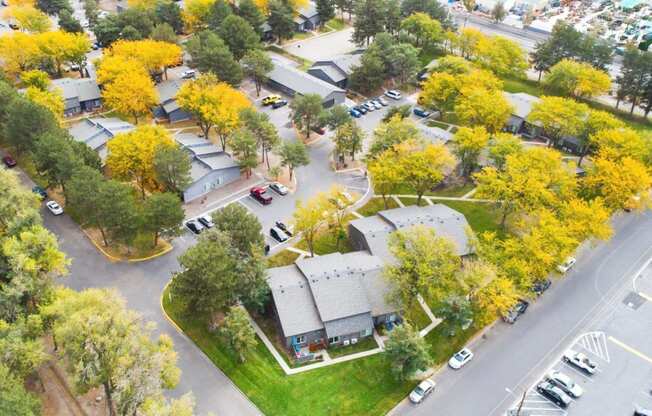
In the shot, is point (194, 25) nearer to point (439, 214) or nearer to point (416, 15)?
point (416, 15)

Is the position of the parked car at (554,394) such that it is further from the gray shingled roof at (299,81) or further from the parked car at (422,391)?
the gray shingled roof at (299,81)

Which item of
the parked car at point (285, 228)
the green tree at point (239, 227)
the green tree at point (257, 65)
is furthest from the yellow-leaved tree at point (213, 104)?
the green tree at point (239, 227)

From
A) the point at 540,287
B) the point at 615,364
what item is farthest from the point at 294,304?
the point at 615,364

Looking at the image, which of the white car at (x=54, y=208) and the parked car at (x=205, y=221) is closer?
the parked car at (x=205, y=221)

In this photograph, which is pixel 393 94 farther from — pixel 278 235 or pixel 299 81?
pixel 278 235

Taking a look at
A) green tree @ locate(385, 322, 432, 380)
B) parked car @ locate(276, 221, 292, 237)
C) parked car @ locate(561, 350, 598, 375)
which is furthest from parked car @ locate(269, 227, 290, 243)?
parked car @ locate(561, 350, 598, 375)

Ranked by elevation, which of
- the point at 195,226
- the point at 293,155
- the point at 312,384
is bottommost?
the point at 312,384
